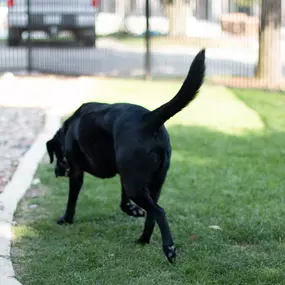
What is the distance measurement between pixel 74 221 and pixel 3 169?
6.49 feet

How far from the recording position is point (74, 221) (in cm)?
578

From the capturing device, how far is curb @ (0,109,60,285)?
4627 mm

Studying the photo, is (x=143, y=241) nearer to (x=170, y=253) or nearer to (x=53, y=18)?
(x=170, y=253)

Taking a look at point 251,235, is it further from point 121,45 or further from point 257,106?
point 121,45

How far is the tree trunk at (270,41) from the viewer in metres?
13.5

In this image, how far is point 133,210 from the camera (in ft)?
18.3

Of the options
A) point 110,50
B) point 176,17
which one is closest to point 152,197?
point 110,50

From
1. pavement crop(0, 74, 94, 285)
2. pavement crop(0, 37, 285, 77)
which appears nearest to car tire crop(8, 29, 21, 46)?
pavement crop(0, 37, 285, 77)

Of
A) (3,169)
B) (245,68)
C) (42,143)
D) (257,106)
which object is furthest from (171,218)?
(245,68)

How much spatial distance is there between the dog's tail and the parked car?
12.2 m

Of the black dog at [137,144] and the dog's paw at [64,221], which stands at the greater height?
the black dog at [137,144]

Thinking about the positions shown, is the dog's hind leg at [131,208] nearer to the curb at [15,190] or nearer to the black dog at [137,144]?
the black dog at [137,144]

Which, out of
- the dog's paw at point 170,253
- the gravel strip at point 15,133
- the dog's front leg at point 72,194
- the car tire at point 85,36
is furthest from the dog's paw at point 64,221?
the car tire at point 85,36

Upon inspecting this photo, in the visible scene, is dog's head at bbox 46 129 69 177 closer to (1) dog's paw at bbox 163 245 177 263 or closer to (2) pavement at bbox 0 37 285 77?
(1) dog's paw at bbox 163 245 177 263
